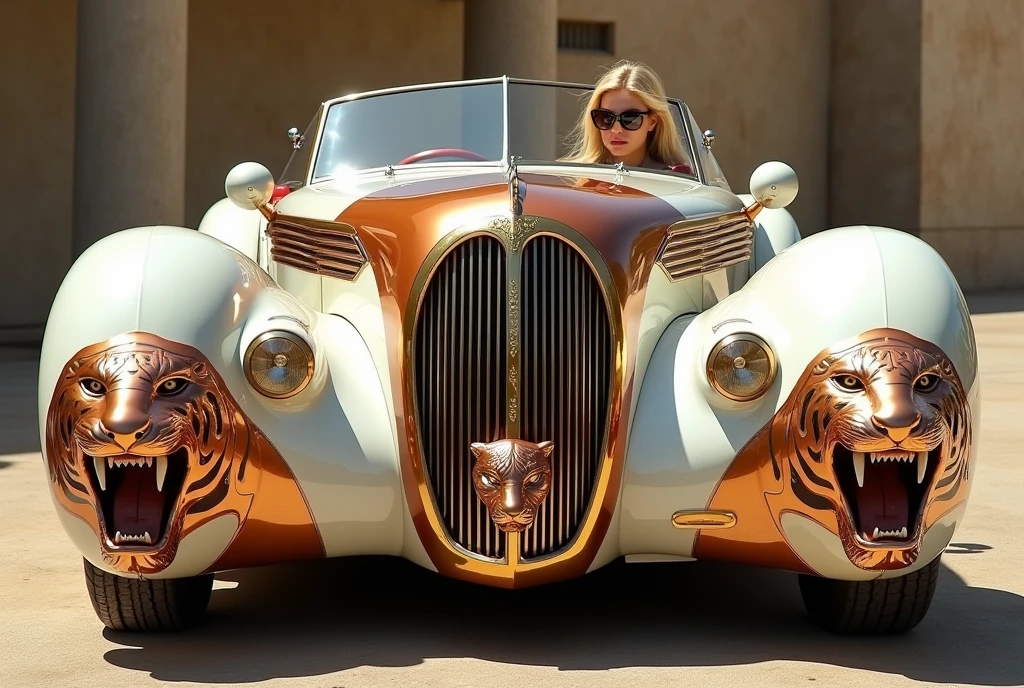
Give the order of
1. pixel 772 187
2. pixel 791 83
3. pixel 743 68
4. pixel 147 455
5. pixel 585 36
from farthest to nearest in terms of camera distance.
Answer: pixel 791 83 < pixel 743 68 < pixel 585 36 < pixel 772 187 < pixel 147 455

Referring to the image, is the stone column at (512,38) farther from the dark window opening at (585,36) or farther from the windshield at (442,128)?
the windshield at (442,128)

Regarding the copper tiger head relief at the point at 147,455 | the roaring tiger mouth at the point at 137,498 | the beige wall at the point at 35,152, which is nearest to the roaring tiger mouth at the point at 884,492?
the copper tiger head relief at the point at 147,455

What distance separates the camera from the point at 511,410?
3.67m

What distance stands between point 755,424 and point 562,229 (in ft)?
2.36

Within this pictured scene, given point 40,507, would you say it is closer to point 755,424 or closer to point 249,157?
point 755,424

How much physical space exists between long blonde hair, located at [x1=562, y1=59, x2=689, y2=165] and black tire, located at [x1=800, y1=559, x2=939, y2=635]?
1983 millimetres

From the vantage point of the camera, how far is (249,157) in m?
16.8

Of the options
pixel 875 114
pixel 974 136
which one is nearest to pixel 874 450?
pixel 875 114

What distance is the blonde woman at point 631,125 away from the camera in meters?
5.27

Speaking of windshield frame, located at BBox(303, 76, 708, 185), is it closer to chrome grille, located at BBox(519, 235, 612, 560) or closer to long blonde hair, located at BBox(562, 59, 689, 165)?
long blonde hair, located at BBox(562, 59, 689, 165)

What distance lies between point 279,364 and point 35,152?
40.2ft

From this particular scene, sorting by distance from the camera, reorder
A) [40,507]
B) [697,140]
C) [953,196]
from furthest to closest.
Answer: [953,196] → [40,507] → [697,140]

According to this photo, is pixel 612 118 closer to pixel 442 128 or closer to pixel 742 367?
pixel 442 128

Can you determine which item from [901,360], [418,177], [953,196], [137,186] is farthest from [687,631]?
[953,196]
